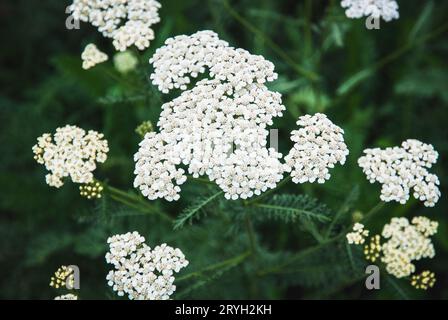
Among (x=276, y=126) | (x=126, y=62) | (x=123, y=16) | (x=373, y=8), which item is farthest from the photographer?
(x=276, y=126)

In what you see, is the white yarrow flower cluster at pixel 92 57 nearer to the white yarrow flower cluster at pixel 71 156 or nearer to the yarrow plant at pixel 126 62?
the white yarrow flower cluster at pixel 71 156

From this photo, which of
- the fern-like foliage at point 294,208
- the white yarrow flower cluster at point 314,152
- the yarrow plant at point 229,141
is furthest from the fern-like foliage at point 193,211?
the white yarrow flower cluster at point 314,152

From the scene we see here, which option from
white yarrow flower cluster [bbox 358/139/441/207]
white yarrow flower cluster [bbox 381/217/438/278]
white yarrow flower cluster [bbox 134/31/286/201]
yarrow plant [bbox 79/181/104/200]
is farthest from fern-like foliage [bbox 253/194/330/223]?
yarrow plant [bbox 79/181/104/200]

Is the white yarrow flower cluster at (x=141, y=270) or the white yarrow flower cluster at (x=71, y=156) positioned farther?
the white yarrow flower cluster at (x=71, y=156)

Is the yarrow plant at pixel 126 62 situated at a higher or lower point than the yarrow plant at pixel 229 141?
higher

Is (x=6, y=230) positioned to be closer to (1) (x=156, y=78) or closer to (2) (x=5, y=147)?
(2) (x=5, y=147)

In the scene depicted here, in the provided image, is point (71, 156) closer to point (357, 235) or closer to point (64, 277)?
point (64, 277)

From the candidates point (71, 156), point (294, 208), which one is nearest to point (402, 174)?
point (294, 208)
